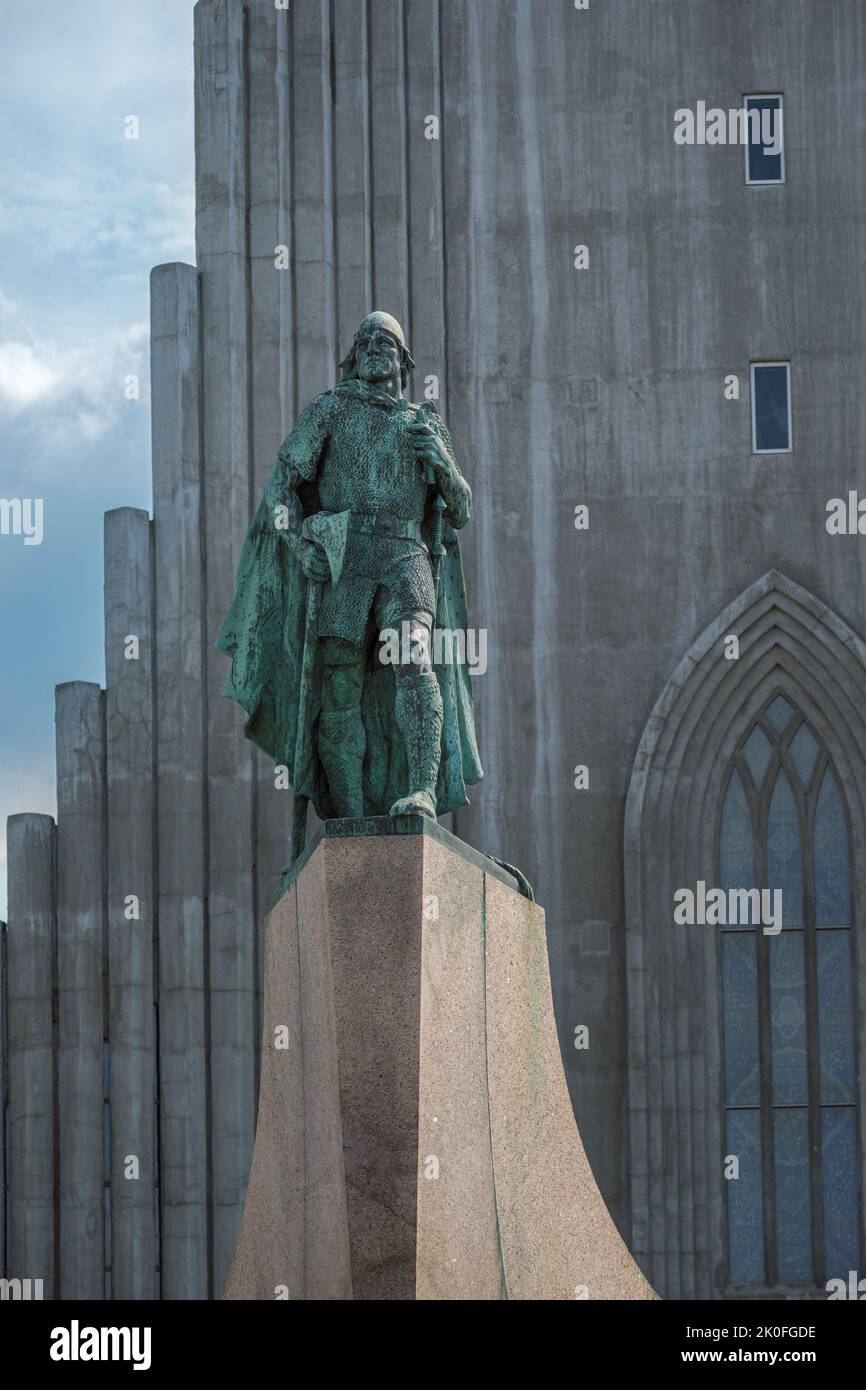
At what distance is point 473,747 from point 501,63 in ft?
32.9

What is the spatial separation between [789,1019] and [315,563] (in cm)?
891

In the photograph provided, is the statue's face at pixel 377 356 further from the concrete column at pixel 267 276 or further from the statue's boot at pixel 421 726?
the concrete column at pixel 267 276

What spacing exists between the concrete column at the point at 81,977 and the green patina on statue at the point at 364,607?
723 centimetres

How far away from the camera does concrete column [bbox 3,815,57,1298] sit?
2086 centimetres

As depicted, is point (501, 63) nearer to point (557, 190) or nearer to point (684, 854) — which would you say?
point (557, 190)

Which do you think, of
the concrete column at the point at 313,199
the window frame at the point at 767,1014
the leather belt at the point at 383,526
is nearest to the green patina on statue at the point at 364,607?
the leather belt at the point at 383,526

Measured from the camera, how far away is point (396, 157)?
22734 millimetres

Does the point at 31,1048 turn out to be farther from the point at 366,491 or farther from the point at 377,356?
the point at 377,356

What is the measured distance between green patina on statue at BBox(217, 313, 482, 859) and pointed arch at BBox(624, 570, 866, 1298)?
735 cm

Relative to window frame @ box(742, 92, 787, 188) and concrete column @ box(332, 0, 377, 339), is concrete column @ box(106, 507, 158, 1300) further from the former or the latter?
window frame @ box(742, 92, 787, 188)

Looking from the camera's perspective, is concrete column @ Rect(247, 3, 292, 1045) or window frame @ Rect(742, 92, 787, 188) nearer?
concrete column @ Rect(247, 3, 292, 1045)

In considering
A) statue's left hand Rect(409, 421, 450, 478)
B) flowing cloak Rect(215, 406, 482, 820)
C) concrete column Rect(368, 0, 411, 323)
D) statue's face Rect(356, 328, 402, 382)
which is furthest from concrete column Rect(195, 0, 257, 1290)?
statue's left hand Rect(409, 421, 450, 478)
